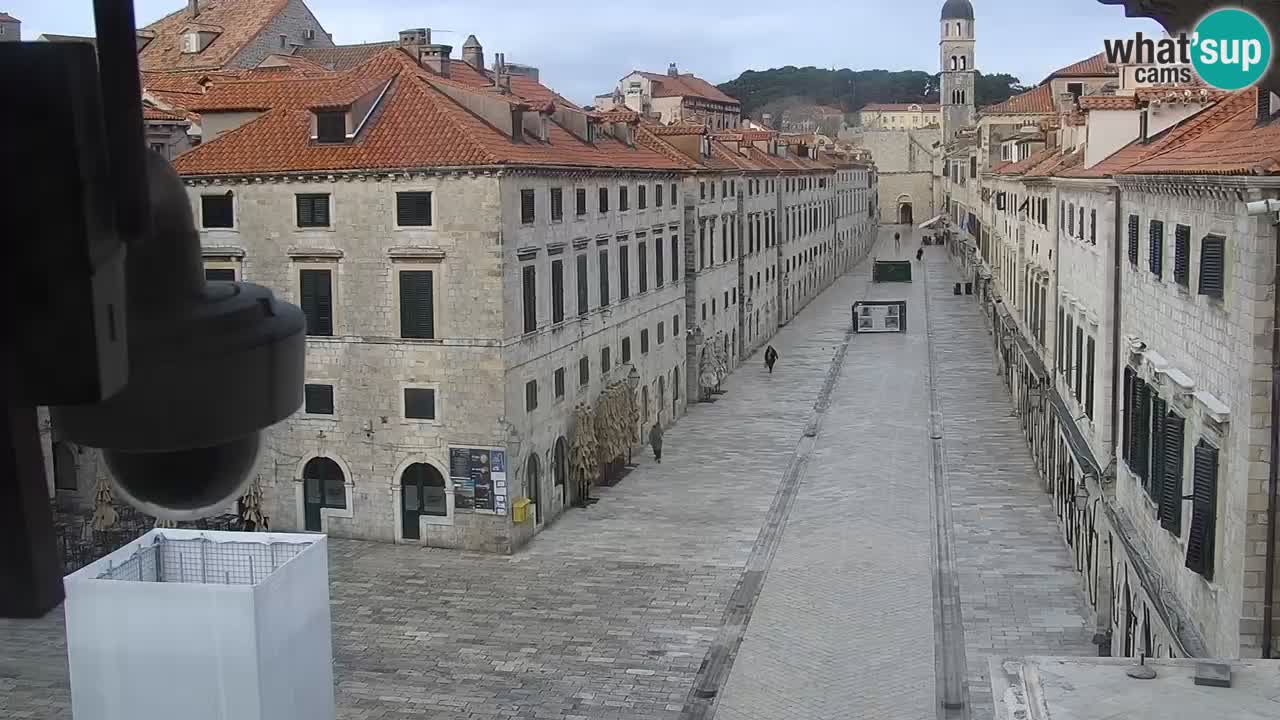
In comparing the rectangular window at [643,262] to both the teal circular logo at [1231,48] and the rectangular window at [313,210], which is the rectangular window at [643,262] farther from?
the teal circular logo at [1231,48]

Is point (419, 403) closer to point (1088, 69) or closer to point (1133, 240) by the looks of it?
point (1133, 240)

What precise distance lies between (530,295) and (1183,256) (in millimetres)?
16405

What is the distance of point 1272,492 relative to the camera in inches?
487

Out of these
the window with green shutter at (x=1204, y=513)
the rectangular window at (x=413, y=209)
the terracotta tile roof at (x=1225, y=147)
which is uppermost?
the terracotta tile roof at (x=1225, y=147)

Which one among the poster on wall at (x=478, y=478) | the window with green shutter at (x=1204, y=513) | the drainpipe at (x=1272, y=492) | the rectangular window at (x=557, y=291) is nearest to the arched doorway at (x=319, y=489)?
the poster on wall at (x=478, y=478)

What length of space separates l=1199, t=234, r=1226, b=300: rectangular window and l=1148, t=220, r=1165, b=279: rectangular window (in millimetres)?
3188

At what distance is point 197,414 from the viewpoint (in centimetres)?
230

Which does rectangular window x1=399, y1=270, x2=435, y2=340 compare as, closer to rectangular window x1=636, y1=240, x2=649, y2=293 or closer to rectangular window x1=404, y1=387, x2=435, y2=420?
rectangular window x1=404, y1=387, x2=435, y2=420

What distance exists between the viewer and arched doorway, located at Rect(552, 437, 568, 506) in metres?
31.2

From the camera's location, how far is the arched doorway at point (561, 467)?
31.2m

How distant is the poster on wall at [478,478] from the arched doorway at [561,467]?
10.8ft

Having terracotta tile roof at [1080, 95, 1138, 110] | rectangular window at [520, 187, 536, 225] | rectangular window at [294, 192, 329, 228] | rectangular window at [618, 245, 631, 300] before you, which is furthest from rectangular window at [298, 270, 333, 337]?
terracotta tile roof at [1080, 95, 1138, 110]

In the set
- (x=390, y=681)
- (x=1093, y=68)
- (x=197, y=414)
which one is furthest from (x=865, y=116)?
(x=197, y=414)

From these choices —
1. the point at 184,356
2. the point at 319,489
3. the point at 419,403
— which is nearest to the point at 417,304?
the point at 419,403
